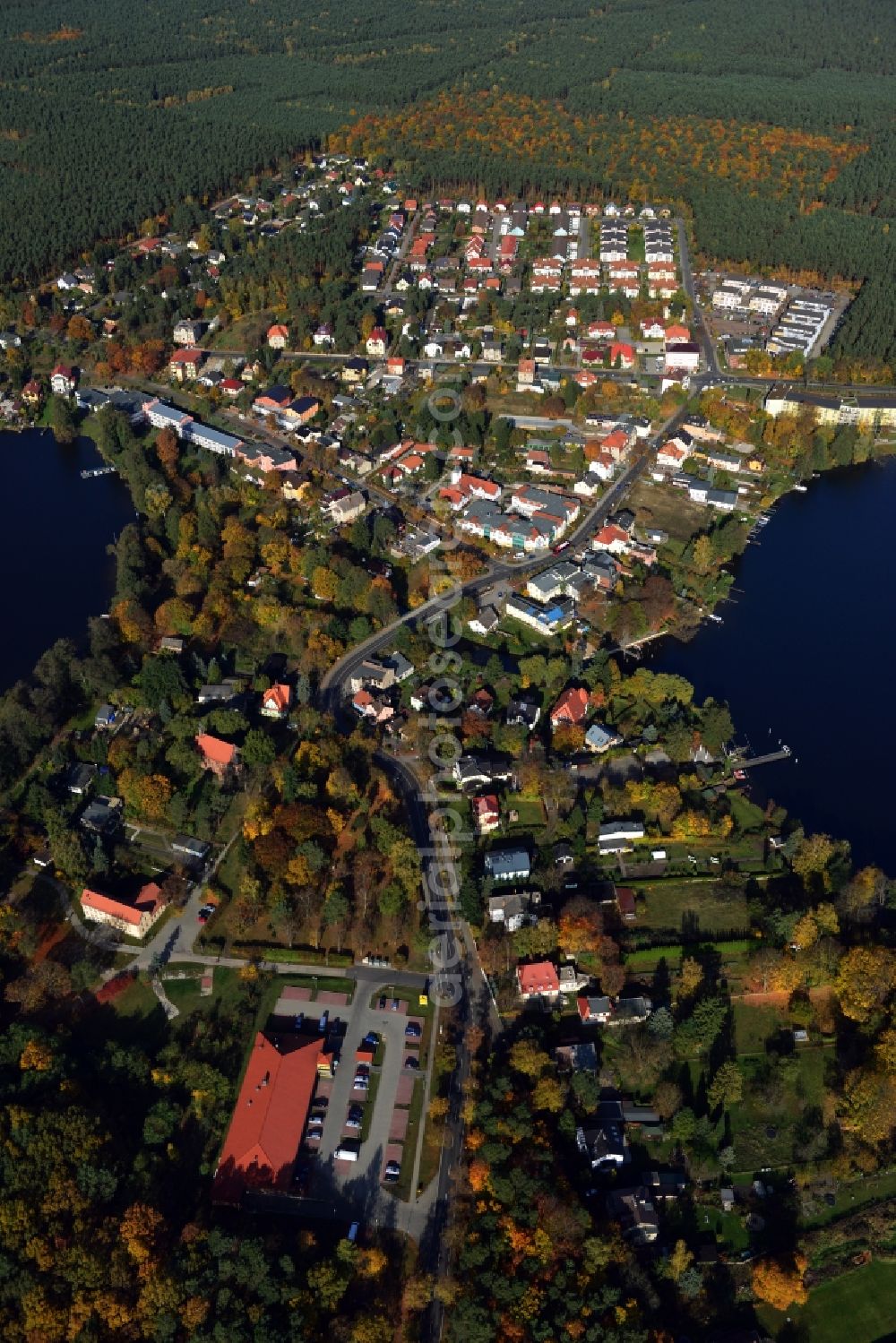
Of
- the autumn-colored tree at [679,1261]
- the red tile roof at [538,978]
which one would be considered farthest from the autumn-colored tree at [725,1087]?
the red tile roof at [538,978]

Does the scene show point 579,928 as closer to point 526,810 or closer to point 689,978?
point 689,978

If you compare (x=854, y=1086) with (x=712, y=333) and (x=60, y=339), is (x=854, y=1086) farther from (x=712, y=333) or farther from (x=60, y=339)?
(x=60, y=339)

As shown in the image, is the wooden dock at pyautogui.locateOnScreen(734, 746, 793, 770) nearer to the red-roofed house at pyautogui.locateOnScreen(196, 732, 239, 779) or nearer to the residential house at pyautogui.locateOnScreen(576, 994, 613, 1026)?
the residential house at pyautogui.locateOnScreen(576, 994, 613, 1026)

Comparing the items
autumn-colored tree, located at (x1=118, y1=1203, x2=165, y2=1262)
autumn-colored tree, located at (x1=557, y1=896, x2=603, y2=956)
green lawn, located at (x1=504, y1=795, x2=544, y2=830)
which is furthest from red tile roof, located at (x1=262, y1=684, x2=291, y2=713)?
autumn-colored tree, located at (x1=118, y1=1203, x2=165, y2=1262)

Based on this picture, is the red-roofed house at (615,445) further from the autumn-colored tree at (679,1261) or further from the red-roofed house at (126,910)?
the autumn-colored tree at (679,1261)

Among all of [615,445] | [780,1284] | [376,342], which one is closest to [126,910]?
[780,1284]

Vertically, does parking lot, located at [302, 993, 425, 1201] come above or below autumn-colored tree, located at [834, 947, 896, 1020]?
below
